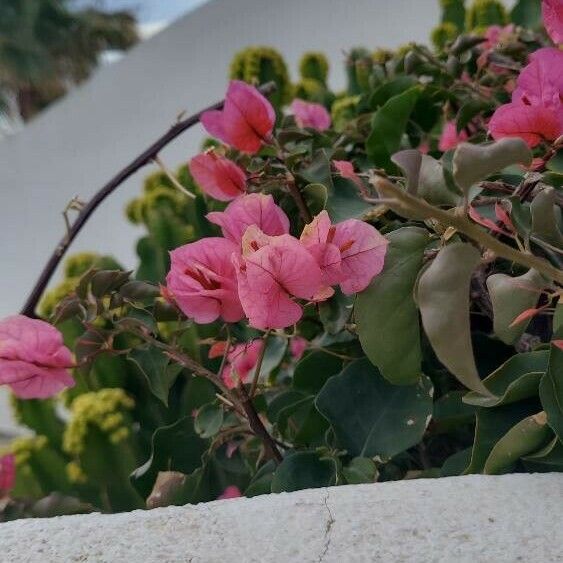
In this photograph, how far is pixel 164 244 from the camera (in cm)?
73

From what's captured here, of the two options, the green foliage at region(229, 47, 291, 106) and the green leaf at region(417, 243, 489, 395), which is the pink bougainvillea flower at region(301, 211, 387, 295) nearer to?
the green leaf at region(417, 243, 489, 395)

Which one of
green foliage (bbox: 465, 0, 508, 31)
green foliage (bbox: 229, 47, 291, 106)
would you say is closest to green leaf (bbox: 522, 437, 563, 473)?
green foliage (bbox: 229, 47, 291, 106)

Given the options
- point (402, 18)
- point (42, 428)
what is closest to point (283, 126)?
point (42, 428)

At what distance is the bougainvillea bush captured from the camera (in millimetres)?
284

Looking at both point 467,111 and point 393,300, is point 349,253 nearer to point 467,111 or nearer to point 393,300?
point 393,300

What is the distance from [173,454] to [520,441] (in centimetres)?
22

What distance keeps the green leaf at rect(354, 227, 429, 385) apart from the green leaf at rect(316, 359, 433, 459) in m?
0.07

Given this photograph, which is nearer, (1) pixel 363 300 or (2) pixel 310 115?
(1) pixel 363 300

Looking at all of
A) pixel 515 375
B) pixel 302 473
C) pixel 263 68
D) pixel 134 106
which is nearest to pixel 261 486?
pixel 302 473

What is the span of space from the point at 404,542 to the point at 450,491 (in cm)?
3

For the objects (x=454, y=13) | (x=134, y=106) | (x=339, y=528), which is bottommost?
(x=134, y=106)

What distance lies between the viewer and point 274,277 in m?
0.29

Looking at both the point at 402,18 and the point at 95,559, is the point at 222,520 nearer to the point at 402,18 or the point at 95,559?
the point at 95,559

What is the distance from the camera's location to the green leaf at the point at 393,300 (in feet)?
0.98
